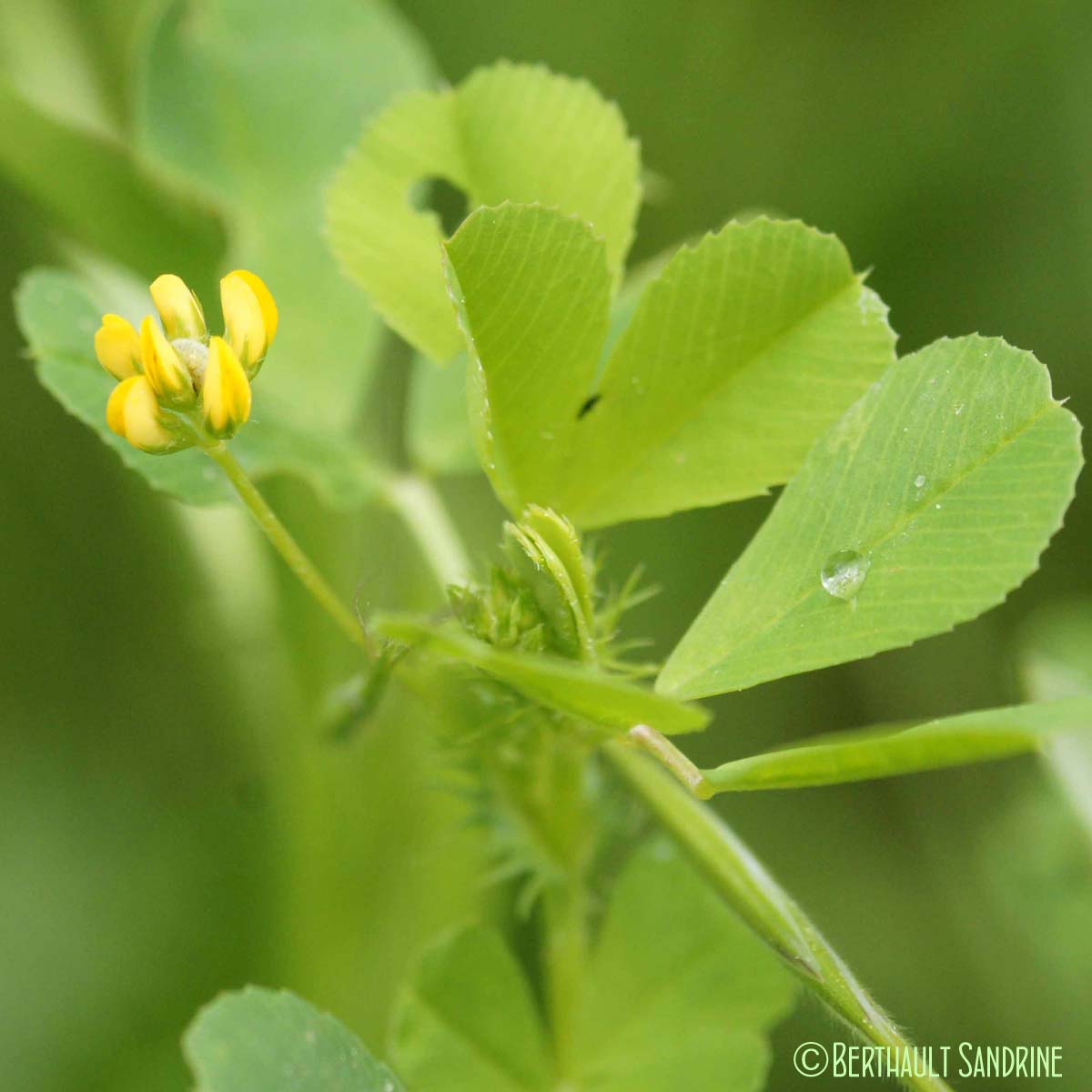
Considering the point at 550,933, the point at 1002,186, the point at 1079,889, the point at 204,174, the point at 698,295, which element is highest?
the point at 204,174

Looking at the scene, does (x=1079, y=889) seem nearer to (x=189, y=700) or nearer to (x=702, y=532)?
(x=702, y=532)

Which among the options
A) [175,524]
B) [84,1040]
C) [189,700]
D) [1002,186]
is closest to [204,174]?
[175,524]

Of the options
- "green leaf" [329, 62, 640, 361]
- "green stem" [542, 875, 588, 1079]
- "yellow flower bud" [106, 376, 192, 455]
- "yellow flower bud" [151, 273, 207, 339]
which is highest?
"yellow flower bud" [151, 273, 207, 339]

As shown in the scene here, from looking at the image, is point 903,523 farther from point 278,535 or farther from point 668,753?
point 278,535

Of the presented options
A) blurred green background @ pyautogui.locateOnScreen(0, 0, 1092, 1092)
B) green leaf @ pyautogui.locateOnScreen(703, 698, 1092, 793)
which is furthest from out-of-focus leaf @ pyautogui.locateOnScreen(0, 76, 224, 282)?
green leaf @ pyautogui.locateOnScreen(703, 698, 1092, 793)

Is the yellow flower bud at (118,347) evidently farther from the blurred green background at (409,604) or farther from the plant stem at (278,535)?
the blurred green background at (409,604)

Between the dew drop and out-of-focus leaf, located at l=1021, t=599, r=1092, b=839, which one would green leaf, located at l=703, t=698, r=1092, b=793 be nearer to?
the dew drop

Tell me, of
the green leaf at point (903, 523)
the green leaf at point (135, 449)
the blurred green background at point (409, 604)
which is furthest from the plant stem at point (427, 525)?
the green leaf at point (903, 523)
